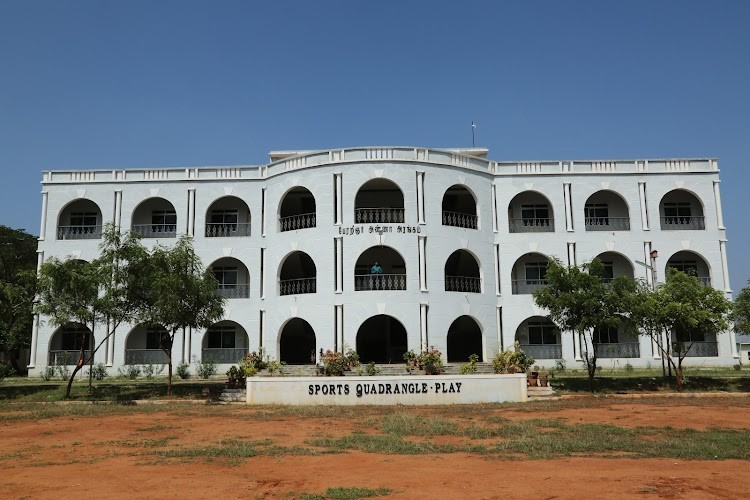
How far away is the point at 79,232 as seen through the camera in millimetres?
35156

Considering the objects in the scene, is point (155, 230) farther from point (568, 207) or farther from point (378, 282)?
point (568, 207)

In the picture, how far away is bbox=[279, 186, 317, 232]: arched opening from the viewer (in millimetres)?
32438

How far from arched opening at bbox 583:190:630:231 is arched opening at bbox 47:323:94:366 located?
28.4m

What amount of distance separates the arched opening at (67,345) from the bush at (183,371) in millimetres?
5482

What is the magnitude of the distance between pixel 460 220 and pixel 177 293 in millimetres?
14864

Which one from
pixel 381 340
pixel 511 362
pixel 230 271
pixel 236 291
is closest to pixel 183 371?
pixel 236 291

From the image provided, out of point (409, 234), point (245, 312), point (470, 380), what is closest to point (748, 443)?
point (470, 380)

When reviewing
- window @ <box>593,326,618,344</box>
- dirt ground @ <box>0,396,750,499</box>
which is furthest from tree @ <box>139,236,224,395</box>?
window @ <box>593,326,618,344</box>

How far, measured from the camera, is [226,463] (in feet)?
38.4

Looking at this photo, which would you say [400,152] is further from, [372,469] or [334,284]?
[372,469]

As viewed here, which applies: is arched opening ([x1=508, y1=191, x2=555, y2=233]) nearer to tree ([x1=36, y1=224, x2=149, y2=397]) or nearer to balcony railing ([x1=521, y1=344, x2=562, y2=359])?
balcony railing ([x1=521, y1=344, x2=562, y2=359])

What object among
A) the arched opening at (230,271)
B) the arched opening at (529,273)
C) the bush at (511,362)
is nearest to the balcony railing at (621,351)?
the arched opening at (529,273)

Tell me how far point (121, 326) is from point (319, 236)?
12094 mm

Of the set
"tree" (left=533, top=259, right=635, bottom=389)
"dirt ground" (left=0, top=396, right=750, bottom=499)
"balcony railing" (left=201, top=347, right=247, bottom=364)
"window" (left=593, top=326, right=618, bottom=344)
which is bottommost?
"dirt ground" (left=0, top=396, right=750, bottom=499)
